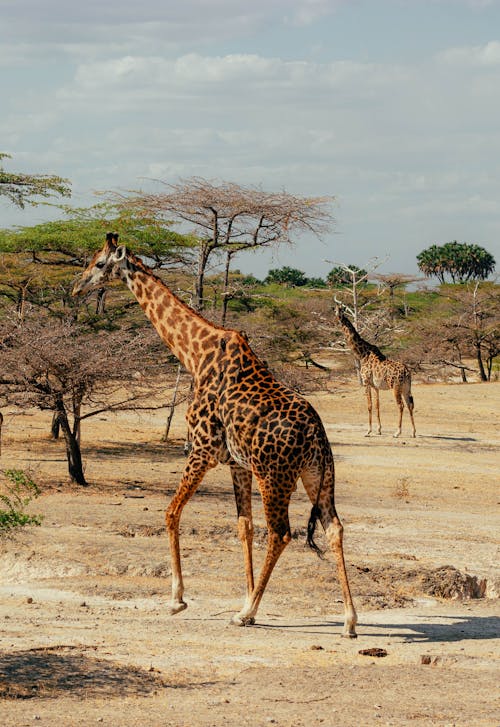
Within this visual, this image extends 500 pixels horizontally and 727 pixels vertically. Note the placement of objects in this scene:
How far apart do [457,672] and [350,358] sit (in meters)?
39.8

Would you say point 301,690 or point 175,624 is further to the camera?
point 175,624

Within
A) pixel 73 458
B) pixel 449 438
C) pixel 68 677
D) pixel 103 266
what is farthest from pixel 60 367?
pixel 449 438

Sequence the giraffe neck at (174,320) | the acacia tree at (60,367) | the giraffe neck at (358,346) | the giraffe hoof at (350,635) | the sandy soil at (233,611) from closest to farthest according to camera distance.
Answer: the sandy soil at (233,611)
the giraffe hoof at (350,635)
the giraffe neck at (174,320)
the acacia tree at (60,367)
the giraffe neck at (358,346)

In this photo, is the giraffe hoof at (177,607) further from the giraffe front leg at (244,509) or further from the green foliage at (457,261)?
the green foliage at (457,261)

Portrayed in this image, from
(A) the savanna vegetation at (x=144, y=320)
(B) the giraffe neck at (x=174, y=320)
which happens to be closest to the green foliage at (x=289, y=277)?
(A) the savanna vegetation at (x=144, y=320)

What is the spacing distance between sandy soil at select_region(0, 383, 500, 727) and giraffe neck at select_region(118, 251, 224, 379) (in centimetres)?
229

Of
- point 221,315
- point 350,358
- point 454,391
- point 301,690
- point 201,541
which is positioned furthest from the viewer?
point 350,358

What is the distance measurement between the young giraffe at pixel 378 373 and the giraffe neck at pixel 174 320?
1546 cm

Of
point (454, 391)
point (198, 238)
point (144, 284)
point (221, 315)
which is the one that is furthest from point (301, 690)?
point (454, 391)

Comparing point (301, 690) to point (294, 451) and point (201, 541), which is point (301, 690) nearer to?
point (294, 451)

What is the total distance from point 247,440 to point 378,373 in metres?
17.9

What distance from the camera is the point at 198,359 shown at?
11336 millimetres

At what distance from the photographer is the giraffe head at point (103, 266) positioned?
1212 cm

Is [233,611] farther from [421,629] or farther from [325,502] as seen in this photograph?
[421,629]
